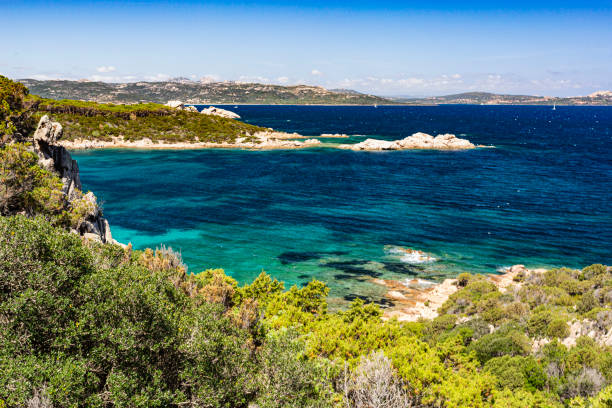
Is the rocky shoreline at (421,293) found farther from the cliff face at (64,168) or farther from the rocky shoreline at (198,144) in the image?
the rocky shoreline at (198,144)

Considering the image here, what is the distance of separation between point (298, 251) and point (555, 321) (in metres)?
22.5

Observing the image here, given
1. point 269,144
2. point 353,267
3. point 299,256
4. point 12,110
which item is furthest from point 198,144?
point 353,267

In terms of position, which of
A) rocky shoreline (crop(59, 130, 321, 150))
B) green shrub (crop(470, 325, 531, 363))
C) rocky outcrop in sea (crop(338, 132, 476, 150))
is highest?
rocky outcrop in sea (crop(338, 132, 476, 150))

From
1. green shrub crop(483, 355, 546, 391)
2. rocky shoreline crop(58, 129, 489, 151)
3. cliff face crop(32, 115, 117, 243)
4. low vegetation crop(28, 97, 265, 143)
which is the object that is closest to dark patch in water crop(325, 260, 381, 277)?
green shrub crop(483, 355, 546, 391)

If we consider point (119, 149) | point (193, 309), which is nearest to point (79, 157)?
point (119, 149)

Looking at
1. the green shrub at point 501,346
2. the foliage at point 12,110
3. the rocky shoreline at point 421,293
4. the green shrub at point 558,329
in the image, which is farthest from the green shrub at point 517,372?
the foliage at point 12,110

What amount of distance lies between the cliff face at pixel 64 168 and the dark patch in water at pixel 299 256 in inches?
563

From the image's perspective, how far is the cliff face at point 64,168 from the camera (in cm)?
2483

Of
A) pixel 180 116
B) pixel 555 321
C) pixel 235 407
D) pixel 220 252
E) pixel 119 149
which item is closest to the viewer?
pixel 235 407

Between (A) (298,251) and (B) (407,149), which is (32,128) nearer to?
(A) (298,251)

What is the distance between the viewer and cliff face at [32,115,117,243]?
24.8 m

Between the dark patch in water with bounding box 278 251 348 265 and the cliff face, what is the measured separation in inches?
563

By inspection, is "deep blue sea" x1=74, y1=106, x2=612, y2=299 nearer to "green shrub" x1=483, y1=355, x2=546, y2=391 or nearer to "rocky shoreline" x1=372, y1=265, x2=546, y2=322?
"rocky shoreline" x1=372, y1=265, x2=546, y2=322

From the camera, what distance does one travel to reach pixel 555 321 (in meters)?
17.8
